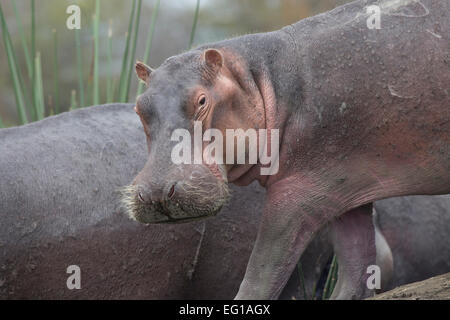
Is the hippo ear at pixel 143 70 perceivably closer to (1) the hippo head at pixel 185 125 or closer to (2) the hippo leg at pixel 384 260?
(1) the hippo head at pixel 185 125

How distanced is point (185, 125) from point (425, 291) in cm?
107

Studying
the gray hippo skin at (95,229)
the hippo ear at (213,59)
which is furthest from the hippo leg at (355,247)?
the hippo ear at (213,59)

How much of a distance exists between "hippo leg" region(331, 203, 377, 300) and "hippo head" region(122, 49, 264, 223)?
2.25 feet

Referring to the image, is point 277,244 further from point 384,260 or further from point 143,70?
point 384,260

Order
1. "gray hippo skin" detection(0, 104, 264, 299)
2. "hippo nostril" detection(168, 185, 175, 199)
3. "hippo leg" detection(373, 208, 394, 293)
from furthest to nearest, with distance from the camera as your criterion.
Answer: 1. "hippo leg" detection(373, 208, 394, 293)
2. "gray hippo skin" detection(0, 104, 264, 299)
3. "hippo nostril" detection(168, 185, 175, 199)

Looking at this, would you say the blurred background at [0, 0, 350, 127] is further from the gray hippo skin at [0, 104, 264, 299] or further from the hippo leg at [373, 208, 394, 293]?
the hippo leg at [373, 208, 394, 293]

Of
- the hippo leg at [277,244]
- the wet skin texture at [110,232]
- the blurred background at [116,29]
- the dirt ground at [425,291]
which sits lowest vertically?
the dirt ground at [425,291]

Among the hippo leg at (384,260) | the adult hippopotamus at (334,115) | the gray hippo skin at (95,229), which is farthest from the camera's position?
the hippo leg at (384,260)

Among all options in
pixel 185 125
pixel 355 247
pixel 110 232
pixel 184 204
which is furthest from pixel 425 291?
pixel 110 232

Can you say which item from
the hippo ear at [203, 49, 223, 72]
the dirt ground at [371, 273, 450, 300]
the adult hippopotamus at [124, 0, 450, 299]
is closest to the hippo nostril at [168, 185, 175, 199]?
the adult hippopotamus at [124, 0, 450, 299]

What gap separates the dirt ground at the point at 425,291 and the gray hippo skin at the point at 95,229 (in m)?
1.05

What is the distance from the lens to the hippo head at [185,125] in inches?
103

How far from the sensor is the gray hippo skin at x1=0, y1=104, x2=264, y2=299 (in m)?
3.46
